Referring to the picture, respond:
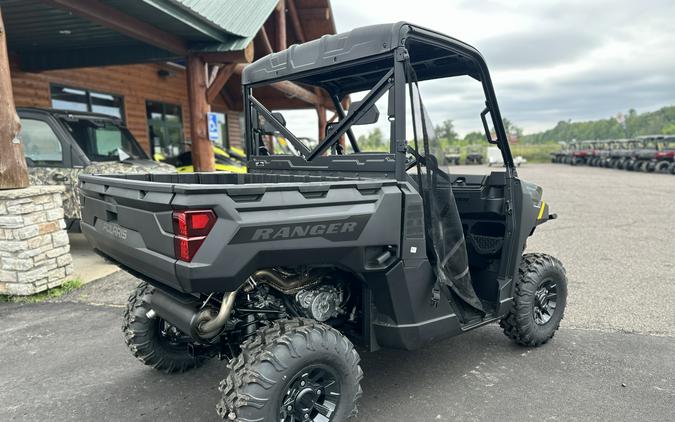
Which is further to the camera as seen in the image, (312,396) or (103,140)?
(103,140)

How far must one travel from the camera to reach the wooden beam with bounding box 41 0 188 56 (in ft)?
18.7

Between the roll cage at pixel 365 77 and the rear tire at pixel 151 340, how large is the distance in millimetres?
1286

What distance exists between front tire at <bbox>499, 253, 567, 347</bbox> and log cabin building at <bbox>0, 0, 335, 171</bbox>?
566 cm

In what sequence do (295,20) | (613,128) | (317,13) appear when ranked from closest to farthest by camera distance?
(295,20)
(317,13)
(613,128)

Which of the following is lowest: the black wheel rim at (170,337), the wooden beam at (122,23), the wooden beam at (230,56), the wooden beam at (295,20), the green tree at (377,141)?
the black wheel rim at (170,337)

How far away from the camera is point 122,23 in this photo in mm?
6418

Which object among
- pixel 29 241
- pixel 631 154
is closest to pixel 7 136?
pixel 29 241

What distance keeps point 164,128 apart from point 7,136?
850 centimetres

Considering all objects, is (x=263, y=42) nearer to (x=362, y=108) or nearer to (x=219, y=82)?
(x=219, y=82)

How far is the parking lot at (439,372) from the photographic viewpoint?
2742 millimetres

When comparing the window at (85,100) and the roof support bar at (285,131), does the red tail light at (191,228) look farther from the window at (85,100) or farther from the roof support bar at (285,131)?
the window at (85,100)

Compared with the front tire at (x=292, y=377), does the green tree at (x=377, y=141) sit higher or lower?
higher

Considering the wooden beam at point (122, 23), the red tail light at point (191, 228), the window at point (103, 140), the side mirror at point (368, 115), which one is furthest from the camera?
the window at point (103, 140)

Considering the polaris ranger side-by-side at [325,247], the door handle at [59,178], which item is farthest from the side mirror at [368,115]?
the door handle at [59,178]
